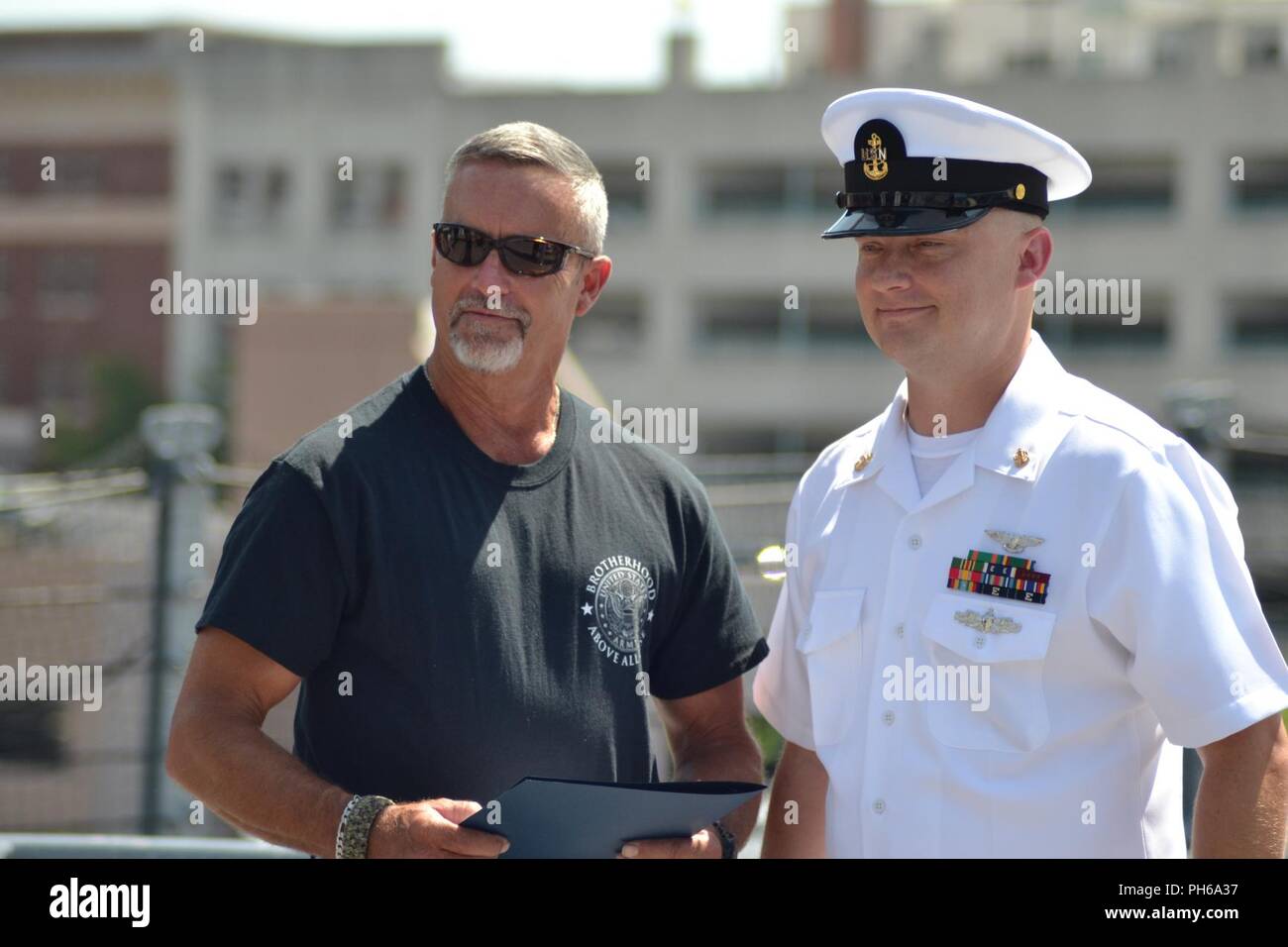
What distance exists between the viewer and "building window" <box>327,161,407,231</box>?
53.2 meters

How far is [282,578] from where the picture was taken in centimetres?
282

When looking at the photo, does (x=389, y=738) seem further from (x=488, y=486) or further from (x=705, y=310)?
(x=705, y=310)

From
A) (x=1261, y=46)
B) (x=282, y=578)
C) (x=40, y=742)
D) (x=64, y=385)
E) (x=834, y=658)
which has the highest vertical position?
(x=1261, y=46)

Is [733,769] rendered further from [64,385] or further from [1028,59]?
[64,385]

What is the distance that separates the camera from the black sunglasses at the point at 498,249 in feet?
10.2

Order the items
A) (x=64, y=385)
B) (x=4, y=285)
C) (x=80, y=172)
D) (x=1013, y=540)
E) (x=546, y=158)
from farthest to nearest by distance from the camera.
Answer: (x=4, y=285) → (x=80, y=172) → (x=64, y=385) → (x=546, y=158) → (x=1013, y=540)

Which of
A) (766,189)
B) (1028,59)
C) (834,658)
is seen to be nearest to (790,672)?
(834,658)

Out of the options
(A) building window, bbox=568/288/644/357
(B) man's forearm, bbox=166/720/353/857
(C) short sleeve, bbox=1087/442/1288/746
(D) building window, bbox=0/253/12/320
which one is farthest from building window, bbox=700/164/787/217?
(B) man's forearm, bbox=166/720/353/857

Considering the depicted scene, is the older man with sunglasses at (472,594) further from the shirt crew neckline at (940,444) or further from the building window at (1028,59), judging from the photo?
the building window at (1028,59)

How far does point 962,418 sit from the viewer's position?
10.3ft

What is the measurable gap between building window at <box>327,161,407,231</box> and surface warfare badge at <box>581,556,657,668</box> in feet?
168

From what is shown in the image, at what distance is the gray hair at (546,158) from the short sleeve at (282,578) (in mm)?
714

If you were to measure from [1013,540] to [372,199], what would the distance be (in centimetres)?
5220
